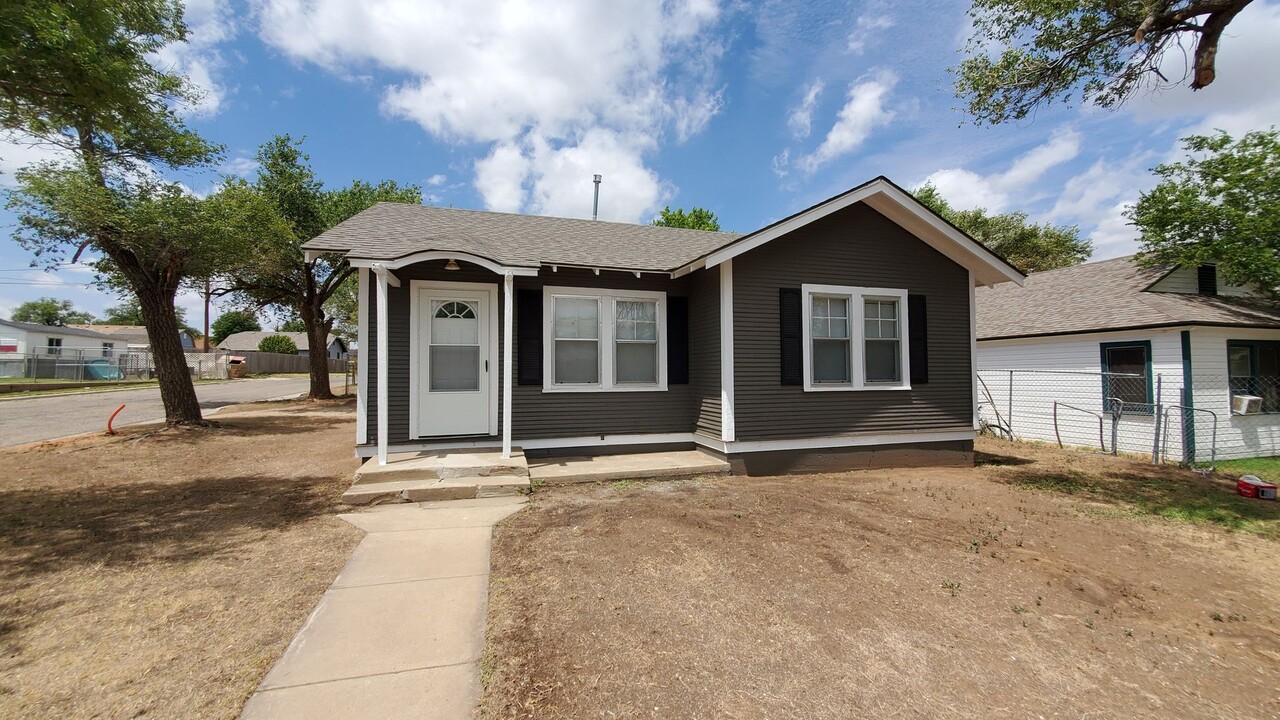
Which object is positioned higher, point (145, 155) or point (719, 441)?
point (145, 155)

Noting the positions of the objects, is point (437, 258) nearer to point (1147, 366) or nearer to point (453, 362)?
point (453, 362)

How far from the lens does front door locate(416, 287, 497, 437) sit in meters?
7.18

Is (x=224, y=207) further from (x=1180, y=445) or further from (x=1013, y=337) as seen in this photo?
(x=1180, y=445)

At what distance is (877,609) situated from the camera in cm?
338

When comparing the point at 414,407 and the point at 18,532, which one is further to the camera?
the point at 414,407

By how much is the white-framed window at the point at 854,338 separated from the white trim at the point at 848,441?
0.77m

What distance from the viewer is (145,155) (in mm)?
10359

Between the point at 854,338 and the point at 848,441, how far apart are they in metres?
1.61

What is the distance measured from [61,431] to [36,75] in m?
9.36

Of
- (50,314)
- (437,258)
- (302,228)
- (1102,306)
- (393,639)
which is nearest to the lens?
(393,639)

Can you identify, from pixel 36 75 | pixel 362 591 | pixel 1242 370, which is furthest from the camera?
pixel 1242 370

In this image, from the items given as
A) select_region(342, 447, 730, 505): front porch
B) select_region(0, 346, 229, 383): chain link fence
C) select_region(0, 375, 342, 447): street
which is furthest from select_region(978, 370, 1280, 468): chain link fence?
select_region(0, 346, 229, 383): chain link fence

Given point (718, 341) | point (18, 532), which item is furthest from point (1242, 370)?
point (18, 532)

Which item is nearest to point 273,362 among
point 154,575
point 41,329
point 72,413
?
point 41,329
